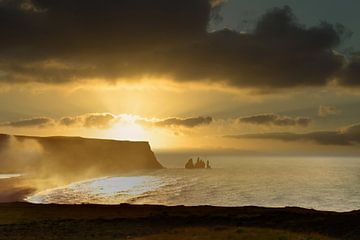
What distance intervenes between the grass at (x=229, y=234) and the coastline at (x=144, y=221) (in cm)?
200

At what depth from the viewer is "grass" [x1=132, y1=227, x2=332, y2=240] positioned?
42.8m

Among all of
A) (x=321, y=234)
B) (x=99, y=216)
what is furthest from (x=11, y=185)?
(x=321, y=234)

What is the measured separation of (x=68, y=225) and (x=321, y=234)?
94.8 feet

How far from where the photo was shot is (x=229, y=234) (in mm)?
45625

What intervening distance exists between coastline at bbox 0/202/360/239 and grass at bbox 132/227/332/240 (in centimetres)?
200

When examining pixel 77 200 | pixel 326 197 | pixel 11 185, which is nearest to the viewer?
pixel 77 200

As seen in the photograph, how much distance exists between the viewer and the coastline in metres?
48.1

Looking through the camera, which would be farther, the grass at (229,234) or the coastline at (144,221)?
the coastline at (144,221)

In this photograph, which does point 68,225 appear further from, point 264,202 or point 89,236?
point 264,202

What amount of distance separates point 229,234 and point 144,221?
1514 centimetres

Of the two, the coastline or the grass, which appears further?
the coastline

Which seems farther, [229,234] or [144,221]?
[144,221]

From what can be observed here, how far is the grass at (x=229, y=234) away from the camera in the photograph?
4278 centimetres

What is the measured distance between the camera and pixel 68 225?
5403 centimetres
